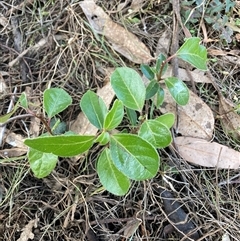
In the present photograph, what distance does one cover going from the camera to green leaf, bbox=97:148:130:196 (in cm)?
116

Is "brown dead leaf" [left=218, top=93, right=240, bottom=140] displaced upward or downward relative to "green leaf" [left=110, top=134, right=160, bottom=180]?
downward

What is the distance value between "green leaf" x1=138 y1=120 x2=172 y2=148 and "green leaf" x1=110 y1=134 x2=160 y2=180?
119 mm

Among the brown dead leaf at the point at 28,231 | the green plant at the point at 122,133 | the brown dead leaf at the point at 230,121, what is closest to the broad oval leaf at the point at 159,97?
the green plant at the point at 122,133

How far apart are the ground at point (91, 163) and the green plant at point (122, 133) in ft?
0.46

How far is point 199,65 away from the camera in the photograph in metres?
1.31

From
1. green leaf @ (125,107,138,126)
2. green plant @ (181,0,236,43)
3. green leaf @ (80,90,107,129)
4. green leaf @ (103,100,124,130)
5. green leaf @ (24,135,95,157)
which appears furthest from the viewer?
green plant @ (181,0,236,43)

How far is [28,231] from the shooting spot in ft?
4.41

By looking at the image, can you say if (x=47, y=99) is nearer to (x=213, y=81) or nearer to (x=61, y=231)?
(x=61, y=231)

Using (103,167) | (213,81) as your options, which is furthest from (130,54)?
(103,167)

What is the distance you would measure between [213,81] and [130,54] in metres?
0.31

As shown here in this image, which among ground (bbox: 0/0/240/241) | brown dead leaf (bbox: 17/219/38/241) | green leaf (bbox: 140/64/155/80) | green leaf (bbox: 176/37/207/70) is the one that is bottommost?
brown dead leaf (bbox: 17/219/38/241)

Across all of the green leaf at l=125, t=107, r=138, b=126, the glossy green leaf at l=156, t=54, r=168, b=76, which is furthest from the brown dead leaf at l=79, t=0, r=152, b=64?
the green leaf at l=125, t=107, r=138, b=126

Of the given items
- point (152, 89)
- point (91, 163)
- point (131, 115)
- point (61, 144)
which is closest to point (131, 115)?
point (131, 115)

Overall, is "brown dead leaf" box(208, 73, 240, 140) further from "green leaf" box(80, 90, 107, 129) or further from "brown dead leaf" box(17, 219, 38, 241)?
"brown dead leaf" box(17, 219, 38, 241)
